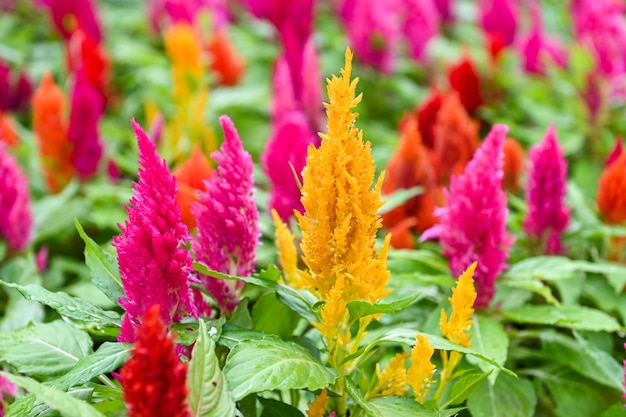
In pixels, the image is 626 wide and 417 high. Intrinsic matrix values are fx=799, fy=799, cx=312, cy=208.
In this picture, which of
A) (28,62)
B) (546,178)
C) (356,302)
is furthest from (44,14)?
(356,302)

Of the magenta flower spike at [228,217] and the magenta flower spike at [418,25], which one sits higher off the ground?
the magenta flower spike at [418,25]

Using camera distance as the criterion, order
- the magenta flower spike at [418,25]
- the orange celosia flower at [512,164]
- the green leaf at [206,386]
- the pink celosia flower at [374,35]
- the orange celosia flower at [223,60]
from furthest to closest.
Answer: the magenta flower spike at [418,25]
the orange celosia flower at [223,60]
the pink celosia flower at [374,35]
the orange celosia flower at [512,164]
the green leaf at [206,386]

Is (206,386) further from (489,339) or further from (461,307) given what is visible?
(489,339)

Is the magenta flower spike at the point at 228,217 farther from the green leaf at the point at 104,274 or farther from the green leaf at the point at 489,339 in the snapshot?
the green leaf at the point at 489,339

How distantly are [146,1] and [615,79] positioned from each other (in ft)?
11.3

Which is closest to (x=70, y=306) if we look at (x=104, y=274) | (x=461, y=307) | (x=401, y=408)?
(x=104, y=274)

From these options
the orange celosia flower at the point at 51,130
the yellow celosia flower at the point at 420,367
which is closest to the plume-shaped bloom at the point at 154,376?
the yellow celosia flower at the point at 420,367

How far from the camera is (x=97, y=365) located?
4.91 ft

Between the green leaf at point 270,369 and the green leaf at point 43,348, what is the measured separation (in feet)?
1.56

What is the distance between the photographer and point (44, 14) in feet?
16.6

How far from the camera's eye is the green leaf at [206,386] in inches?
54.4

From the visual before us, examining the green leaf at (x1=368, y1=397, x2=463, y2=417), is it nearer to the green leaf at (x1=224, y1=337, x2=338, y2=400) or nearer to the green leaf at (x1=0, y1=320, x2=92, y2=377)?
the green leaf at (x1=224, y1=337, x2=338, y2=400)

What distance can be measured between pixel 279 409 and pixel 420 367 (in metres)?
0.32

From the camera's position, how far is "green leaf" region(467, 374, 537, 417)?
2096 mm
